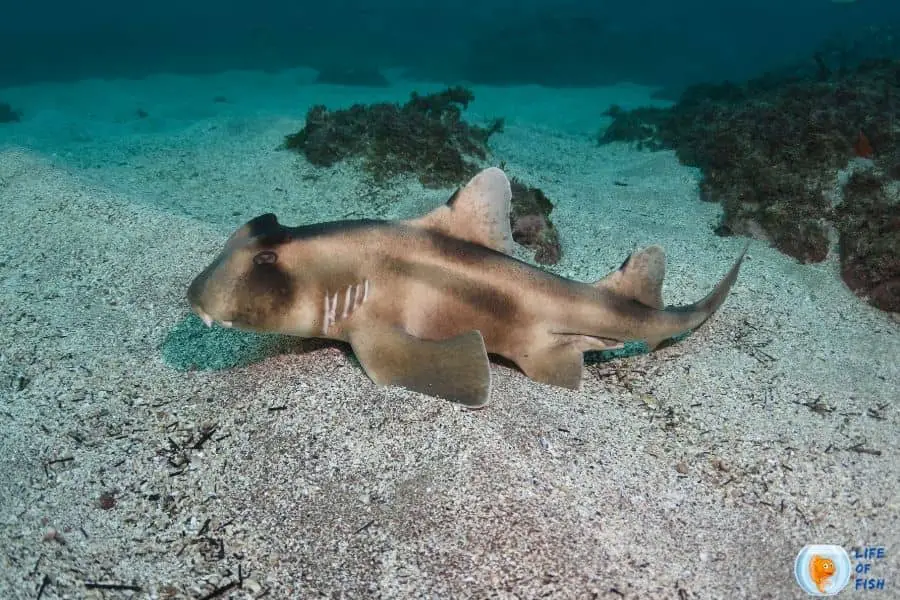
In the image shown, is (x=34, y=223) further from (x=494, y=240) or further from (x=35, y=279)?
(x=494, y=240)

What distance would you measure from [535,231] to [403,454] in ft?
15.2

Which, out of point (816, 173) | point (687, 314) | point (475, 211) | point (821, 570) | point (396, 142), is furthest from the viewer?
point (396, 142)

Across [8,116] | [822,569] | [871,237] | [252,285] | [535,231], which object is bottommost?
[8,116]

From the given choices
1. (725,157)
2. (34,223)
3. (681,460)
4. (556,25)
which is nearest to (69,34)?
(556,25)

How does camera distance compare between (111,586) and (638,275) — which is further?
(638,275)

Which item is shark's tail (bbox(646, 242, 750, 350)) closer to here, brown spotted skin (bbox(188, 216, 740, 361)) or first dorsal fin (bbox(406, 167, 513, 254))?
brown spotted skin (bbox(188, 216, 740, 361))

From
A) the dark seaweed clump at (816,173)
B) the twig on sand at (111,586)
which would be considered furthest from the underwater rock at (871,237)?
the twig on sand at (111,586)

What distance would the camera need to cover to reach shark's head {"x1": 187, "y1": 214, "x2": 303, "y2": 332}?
3.39m

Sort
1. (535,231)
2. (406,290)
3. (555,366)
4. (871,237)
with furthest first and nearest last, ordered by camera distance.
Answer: (535,231)
(871,237)
(555,366)
(406,290)

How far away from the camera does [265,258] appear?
344 cm

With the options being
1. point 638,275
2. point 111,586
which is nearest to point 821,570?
point 638,275

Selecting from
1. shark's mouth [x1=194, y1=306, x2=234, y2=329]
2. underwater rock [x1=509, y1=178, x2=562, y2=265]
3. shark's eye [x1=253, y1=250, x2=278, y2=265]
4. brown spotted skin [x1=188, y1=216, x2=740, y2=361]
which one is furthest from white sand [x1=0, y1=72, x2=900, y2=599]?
shark's eye [x1=253, y1=250, x2=278, y2=265]

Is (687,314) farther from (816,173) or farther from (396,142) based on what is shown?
(396,142)

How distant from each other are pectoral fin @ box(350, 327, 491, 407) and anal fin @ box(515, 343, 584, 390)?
789 millimetres
